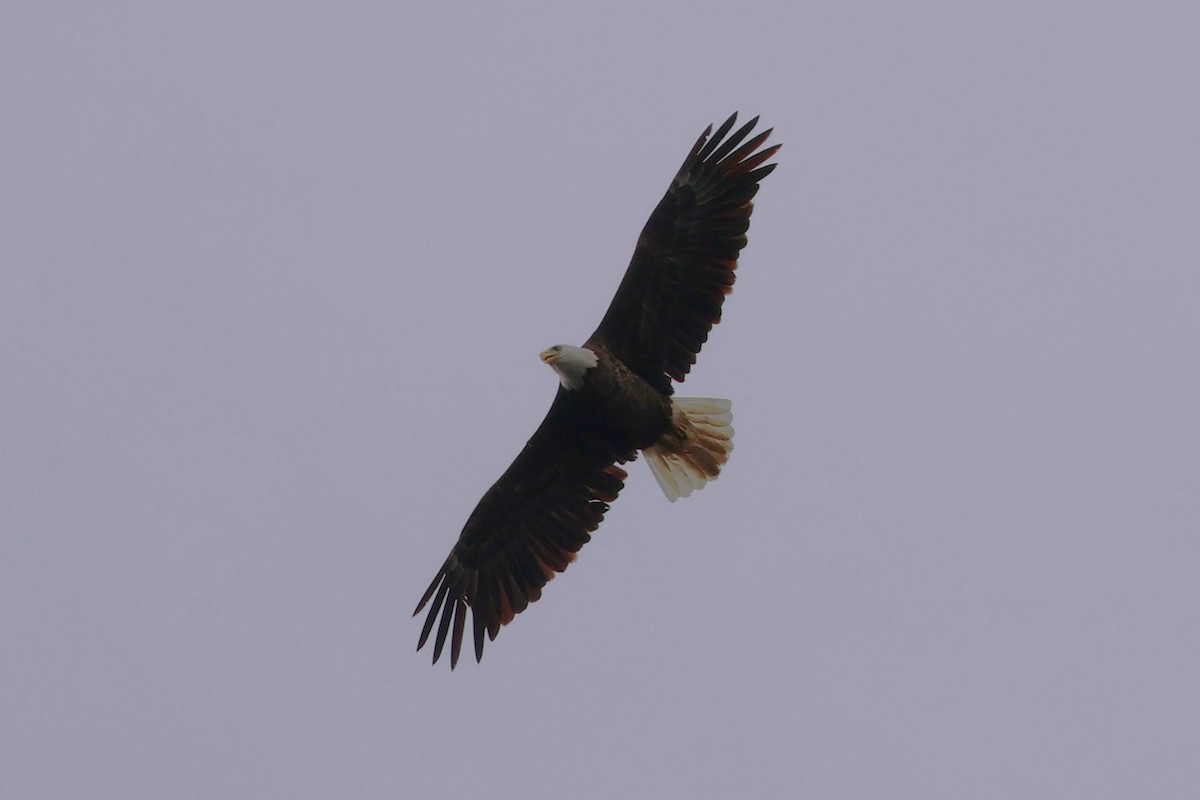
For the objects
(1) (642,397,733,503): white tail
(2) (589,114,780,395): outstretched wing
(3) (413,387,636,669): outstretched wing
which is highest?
(2) (589,114,780,395): outstretched wing

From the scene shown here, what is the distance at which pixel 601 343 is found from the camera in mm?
10945

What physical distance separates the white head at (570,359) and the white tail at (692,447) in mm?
775

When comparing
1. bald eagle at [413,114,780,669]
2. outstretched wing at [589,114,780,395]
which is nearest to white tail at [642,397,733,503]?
bald eagle at [413,114,780,669]

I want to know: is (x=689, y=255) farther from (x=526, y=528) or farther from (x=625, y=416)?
(x=526, y=528)

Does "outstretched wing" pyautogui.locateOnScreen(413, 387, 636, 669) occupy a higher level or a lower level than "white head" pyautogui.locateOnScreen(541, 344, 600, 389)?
lower

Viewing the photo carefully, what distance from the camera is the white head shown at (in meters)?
10.6

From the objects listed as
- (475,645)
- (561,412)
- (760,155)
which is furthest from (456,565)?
(760,155)

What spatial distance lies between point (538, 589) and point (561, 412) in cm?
114

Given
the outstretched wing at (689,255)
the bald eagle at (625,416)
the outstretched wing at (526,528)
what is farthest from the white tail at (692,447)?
the outstretched wing at (689,255)

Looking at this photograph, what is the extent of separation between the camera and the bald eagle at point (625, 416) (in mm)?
10742

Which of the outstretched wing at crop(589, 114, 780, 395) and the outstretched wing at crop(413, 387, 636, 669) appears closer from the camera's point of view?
the outstretched wing at crop(589, 114, 780, 395)

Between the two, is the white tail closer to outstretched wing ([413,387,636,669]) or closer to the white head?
outstretched wing ([413,387,636,669])

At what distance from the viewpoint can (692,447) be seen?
37.5 feet

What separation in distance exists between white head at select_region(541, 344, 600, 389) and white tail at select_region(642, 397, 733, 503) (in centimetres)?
78
